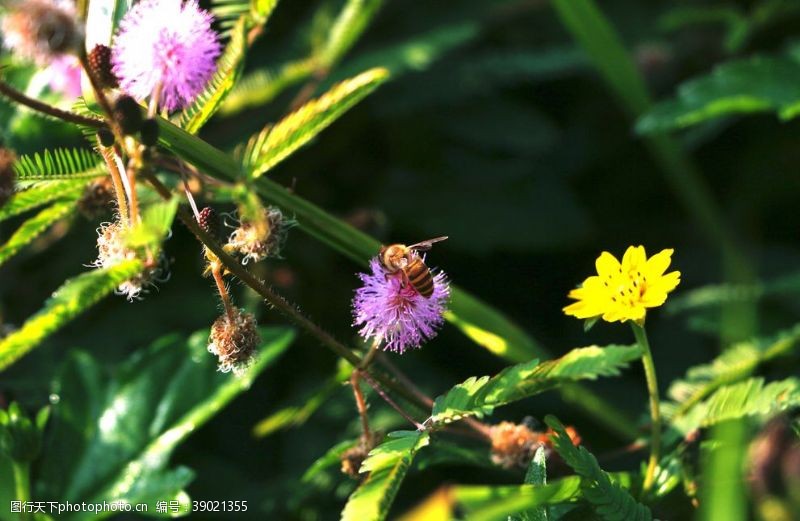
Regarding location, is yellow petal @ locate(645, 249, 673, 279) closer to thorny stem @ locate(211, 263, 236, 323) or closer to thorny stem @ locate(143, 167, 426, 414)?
thorny stem @ locate(143, 167, 426, 414)

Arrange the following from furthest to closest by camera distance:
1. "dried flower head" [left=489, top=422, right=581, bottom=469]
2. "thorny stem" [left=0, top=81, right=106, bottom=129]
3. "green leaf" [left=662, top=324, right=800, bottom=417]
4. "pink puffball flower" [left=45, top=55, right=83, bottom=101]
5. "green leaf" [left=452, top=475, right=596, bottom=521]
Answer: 1. "pink puffball flower" [left=45, top=55, right=83, bottom=101]
2. "green leaf" [left=662, top=324, right=800, bottom=417]
3. "dried flower head" [left=489, top=422, right=581, bottom=469]
4. "thorny stem" [left=0, top=81, right=106, bottom=129]
5. "green leaf" [left=452, top=475, right=596, bottom=521]

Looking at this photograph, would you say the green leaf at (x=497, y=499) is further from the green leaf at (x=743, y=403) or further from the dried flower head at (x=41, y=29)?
the dried flower head at (x=41, y=29)

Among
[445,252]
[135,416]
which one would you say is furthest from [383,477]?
[445,252]

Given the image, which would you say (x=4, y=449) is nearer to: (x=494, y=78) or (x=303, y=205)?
(x=303, y=205)

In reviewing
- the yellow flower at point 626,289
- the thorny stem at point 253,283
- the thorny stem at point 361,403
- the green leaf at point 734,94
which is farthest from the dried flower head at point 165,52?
the green leaf at point 734,94

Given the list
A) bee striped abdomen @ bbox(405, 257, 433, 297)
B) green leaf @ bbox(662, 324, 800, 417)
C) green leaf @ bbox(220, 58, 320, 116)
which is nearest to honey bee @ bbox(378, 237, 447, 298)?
bee striped abdomen @ bbox(405, 257, 433, 297)

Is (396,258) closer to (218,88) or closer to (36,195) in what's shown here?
(218,88)
